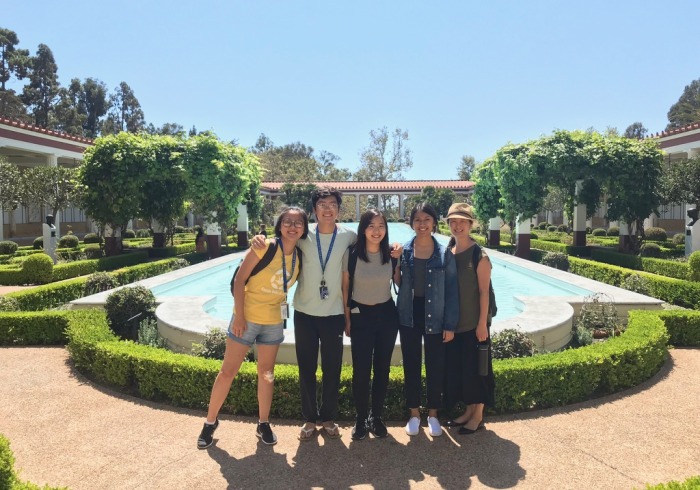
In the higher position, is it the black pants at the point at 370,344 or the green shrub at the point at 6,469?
the black pants at the point at 370,344

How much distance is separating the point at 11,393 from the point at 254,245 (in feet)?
10.5

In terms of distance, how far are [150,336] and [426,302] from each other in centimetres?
419

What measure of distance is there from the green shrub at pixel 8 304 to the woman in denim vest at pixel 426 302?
6.88 m

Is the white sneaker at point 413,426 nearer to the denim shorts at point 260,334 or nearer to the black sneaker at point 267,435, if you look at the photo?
the black sneaker at point 267,435

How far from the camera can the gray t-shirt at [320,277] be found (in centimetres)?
322

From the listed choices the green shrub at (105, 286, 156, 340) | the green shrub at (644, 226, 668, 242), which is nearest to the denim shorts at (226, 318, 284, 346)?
the green shrub at (105, 286, 156, 340)

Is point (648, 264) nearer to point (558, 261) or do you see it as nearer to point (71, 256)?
point (558, 261)

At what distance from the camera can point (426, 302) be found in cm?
337

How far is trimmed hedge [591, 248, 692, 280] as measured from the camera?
10781mm

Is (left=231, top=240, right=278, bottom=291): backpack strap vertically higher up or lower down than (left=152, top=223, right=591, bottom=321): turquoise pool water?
higher up

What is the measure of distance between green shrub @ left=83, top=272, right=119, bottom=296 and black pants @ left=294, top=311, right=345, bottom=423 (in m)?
7.66

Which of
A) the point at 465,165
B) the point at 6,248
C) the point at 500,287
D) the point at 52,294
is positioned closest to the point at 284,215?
the point at 52,294

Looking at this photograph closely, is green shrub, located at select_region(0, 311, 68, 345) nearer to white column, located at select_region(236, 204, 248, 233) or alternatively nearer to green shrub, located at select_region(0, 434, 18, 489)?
green shrub, located at select_region(0, 434, 18, 489)

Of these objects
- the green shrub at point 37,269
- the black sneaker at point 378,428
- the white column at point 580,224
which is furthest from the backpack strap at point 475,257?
the white column at point 580,224
